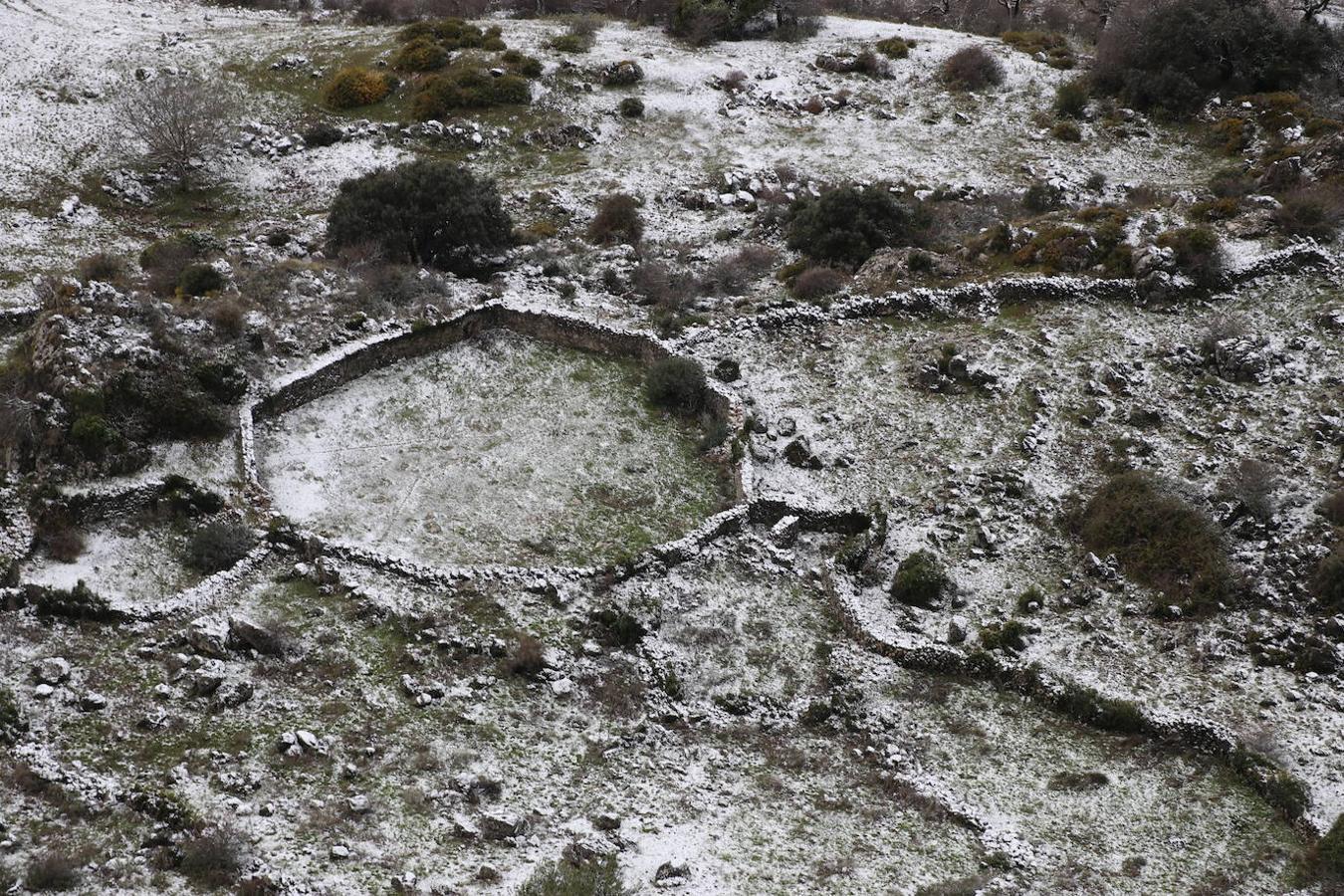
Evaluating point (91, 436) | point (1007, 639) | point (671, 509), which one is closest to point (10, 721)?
point (91, 436)

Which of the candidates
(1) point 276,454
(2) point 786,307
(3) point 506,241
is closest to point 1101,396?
(2) point 786,307

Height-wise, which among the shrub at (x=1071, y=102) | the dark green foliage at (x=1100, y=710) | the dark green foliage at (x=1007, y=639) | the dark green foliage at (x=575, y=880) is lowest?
the dark green foliage at (x=575, y=880)

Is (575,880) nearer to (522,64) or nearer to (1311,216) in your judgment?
(1311,216)

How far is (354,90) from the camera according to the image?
4362 cm

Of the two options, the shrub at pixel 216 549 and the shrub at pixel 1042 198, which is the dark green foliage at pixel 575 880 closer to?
the shrub at pixel 216 549

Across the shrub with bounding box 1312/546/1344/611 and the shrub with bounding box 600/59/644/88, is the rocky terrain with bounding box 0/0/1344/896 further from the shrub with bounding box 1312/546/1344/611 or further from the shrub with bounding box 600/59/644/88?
the shrub with bounding box 600/59/644/88

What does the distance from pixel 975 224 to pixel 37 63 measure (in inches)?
1451

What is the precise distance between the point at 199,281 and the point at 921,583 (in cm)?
2072

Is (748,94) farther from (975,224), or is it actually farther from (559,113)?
(975,224)

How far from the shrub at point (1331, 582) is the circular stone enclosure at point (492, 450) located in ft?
40.9

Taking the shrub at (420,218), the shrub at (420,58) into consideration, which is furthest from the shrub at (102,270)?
the shrub at (420,58)

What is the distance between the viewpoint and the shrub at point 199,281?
97.7 feet

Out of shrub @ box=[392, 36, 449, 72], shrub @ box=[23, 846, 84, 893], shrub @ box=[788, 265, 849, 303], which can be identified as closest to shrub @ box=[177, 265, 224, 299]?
shrub @ box=[788, 265, 849, 303]

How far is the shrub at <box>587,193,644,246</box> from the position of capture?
1422 inches
